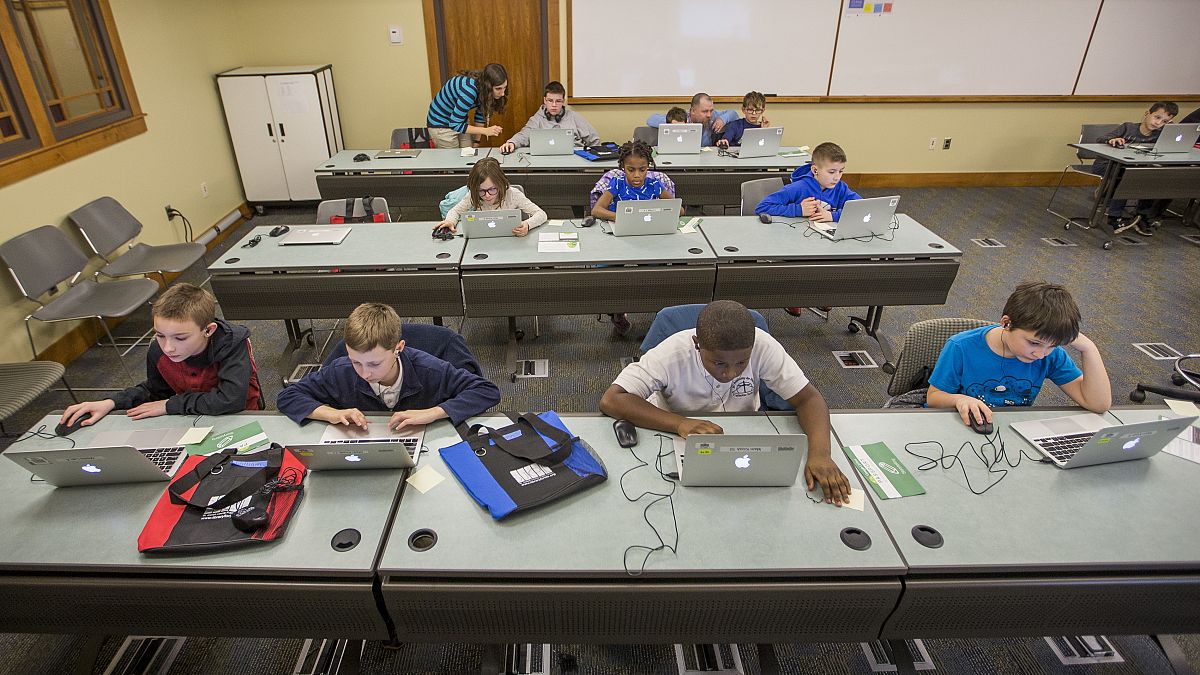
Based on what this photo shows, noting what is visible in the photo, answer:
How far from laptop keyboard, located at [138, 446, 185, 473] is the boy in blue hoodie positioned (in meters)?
3.06

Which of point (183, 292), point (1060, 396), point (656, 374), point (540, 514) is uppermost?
point (183, 292)

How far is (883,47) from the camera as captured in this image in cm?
598

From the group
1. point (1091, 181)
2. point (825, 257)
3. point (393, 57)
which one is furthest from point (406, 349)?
point (1091, 181)

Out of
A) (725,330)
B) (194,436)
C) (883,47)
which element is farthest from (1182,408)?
(883,47)

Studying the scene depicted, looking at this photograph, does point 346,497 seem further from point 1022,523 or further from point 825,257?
point 825,257

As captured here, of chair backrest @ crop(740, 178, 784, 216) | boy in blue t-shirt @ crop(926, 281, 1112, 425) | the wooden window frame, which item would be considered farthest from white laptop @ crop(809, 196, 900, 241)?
the wooden window frame

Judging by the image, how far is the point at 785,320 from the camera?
13.2 feet

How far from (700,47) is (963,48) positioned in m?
2.61

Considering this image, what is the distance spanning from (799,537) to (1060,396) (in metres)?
2.63

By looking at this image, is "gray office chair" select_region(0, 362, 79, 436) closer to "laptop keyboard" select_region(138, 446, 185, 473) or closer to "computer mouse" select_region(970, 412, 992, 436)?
"laptop keyboard" select_region(138, 446, 185, 473)

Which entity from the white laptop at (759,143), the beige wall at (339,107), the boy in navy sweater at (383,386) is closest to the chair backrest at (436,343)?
the boy in navy sweater at (383,386)

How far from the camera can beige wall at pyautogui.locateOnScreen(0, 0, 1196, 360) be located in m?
4.34

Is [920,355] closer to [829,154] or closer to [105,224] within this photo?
[829,154]

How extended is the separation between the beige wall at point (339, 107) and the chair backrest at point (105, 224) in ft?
0.29
